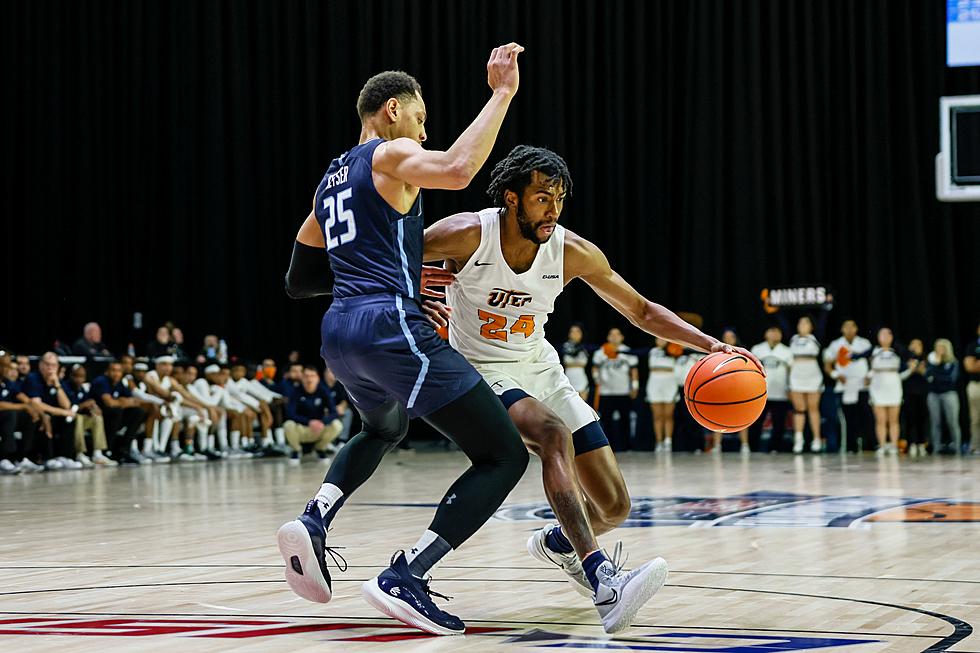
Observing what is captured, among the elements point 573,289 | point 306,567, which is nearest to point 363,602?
point 306,567

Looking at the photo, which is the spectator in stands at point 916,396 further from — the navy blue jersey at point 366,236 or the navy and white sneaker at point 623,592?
the navy blue jersey at point 366,236

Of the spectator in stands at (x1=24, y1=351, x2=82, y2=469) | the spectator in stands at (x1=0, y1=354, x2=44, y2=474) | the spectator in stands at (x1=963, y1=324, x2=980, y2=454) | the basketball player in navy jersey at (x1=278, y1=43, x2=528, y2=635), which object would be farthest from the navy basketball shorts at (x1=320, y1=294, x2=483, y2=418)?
the spectator in stands at (x1=963, y1=324, x2=980, y2=454)

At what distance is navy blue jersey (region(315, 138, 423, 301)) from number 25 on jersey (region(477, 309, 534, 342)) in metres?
0.62

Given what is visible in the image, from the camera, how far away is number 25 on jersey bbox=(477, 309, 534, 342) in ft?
16.1

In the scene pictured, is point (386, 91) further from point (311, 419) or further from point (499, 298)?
point (311, 419)

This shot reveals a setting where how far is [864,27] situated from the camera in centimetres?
1995

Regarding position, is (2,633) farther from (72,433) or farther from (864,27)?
(864,27)

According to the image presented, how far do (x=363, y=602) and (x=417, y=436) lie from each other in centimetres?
1699

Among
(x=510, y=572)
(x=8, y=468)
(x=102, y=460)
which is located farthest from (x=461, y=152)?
(x=102, y=460)

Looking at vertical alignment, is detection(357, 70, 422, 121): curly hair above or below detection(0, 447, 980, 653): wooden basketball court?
above

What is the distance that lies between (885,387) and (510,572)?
12.4m

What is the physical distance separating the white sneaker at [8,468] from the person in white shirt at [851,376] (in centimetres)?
1056

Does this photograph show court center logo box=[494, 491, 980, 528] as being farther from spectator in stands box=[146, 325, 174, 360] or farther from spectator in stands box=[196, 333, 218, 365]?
spectator in stands box=[196, 333, 218, 365]

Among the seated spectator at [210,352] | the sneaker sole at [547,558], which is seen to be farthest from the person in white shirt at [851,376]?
the sneaker sole at [547,558]
